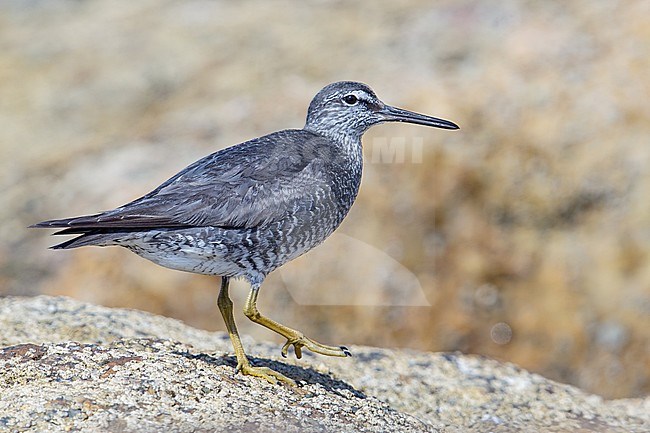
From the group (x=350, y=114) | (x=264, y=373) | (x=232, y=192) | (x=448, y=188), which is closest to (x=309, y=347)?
(x=264, y=373)

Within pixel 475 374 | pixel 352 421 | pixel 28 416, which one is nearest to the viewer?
pixel 28 416

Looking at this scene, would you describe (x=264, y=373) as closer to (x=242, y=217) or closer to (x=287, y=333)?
(x=287, y=333)


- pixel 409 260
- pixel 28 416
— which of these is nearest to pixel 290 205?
pixel 28 416

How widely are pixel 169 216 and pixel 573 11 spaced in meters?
6.27

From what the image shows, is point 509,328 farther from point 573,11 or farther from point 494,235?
point 573,11

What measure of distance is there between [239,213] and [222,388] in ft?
3.25

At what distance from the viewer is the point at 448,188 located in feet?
30.7

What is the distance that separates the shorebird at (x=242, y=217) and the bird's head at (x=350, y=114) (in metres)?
0.45

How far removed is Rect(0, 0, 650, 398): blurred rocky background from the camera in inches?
358

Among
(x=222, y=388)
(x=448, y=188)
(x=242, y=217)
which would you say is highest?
(x=448, y=188)

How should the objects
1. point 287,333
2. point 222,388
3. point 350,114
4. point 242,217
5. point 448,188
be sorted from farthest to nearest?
1. point 448,188
2. point 350,114
3. point 287,333
4. point 242,217
5. point 222,388

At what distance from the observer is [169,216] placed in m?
5.71

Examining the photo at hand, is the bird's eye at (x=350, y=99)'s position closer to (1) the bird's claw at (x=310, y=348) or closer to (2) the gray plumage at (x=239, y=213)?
(2) the gray plumage at (x=239, y=213)

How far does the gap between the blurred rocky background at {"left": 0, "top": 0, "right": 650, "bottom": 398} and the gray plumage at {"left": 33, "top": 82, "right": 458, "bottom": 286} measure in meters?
2.79
